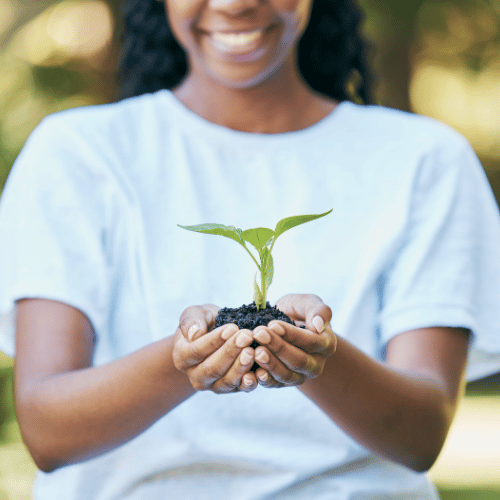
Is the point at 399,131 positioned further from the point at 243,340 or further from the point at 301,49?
the point at 243,340

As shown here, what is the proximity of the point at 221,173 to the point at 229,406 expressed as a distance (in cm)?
51

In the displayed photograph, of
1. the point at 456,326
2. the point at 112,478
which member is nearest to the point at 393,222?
the point at 456,326

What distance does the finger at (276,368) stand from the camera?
3.08ft

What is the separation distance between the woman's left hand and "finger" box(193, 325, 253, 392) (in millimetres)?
20

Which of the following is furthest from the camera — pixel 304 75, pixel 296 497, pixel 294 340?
pixel 304 75

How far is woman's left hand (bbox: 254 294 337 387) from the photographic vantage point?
0.94 meters

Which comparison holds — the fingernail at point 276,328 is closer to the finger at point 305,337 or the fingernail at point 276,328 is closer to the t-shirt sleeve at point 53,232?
the finger at point 305,337

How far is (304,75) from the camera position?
1.93 m

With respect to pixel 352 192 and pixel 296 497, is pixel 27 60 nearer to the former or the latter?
pixel 352 192

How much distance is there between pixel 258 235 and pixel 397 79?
15.8ft

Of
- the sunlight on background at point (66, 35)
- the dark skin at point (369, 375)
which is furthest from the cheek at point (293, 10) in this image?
the sunlight on background at point (66, 35)

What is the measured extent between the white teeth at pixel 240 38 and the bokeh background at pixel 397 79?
0.77m

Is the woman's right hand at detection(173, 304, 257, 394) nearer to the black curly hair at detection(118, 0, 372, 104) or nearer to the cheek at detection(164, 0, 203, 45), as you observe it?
the cheek at detection(164, 0, 203, 45)

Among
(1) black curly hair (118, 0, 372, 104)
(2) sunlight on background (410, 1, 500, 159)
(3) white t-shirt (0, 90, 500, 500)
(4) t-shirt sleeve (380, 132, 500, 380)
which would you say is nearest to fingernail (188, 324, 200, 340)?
(3) white t-shirt (0, 90, 500, 500)
